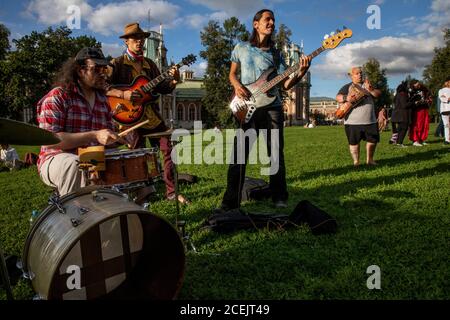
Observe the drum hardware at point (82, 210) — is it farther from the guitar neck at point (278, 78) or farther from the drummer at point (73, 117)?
the guitar neck at point (278, 78)

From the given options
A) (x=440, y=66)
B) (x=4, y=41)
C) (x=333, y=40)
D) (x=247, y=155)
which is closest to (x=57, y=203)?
(x=247, y=155)

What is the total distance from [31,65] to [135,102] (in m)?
52.9

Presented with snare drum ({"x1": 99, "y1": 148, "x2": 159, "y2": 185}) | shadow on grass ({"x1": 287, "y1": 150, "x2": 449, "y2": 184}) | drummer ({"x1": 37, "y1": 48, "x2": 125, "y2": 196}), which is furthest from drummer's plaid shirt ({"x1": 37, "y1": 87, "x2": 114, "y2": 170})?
shadow on grass ({"x1": 287, "y1": 150, "x2": 449, "y2": 184})

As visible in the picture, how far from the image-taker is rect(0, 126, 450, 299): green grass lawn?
2980 millimetres

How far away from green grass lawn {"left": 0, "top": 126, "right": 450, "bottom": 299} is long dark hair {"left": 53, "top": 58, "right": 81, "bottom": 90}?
198 cm

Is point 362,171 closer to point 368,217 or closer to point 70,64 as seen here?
point 368,217

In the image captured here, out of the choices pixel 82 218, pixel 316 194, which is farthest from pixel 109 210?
pixel 316 194

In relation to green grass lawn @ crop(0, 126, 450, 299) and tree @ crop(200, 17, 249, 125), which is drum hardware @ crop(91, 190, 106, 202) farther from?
tree @ crop(200, 17, 249, 125)

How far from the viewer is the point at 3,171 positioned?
11.7 meters

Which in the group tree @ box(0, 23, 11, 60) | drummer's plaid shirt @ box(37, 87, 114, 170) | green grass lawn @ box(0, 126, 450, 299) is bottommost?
green grass lawn @ box(0, 126, 450, 299)

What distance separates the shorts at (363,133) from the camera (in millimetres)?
8898

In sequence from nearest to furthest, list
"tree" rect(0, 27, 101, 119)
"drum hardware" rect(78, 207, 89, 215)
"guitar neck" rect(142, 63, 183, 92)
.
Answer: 1. "drum hardware" rect(78, 207, 89, 215)
2. "guitar neck" rect(142, 63, 183, 92)
3. "tree" rect(0, 27, 101, 119)

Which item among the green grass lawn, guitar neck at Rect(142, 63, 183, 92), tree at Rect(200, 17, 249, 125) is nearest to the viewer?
the green grass lawn

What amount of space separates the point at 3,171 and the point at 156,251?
1115 centimetres
